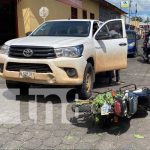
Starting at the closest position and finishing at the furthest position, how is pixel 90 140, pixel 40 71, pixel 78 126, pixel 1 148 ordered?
1. pixel 1 148
2. pixel 90 140
3. pixel 78 126
4. pixel 40 71

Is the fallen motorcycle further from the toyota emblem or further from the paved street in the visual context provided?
the toyota emblem

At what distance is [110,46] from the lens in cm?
1007

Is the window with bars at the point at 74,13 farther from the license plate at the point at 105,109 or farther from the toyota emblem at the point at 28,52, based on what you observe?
the license plate at the point at 105,109

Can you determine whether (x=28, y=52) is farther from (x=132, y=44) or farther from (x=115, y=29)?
(x=132, y=44)

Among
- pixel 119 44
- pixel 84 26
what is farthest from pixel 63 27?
pixel 119 44

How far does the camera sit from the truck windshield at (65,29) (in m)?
9.48

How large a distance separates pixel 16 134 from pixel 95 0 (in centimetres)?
3010

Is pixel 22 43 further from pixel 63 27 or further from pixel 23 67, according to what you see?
pixel 63 27

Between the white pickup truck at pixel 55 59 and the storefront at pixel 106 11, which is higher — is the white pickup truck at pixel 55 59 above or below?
below

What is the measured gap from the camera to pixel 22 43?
325 inches

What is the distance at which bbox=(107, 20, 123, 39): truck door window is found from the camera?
33.9 feet

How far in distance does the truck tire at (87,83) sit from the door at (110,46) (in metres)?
0.69

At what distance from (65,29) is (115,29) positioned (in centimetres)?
181

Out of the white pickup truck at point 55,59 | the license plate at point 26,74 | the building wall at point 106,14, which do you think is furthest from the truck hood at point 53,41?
the building wall at point 106,14
